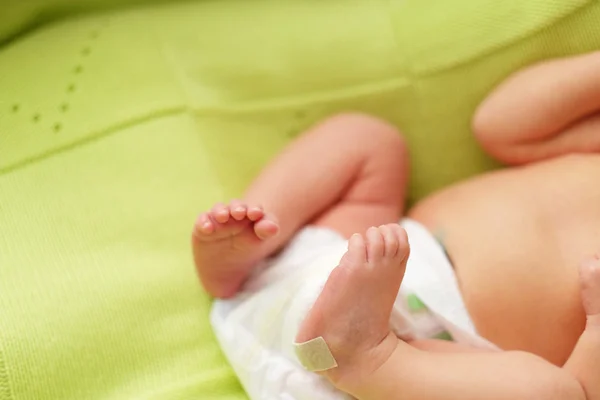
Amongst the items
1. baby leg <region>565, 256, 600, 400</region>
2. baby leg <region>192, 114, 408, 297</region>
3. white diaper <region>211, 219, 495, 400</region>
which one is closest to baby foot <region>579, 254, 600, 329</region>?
baby leg <region>565, 256, 600, 400</region>

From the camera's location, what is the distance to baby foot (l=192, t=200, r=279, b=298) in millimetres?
917

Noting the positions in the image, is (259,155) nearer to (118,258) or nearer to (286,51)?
(286,51)

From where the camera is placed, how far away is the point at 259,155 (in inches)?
45.8

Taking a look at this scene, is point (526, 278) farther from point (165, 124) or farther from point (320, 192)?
point (165, 124)

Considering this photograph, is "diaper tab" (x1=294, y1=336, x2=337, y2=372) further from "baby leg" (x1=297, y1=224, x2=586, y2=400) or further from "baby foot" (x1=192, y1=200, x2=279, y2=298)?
"baby foot" (x1=192, y1=200, x2=279, y2=298)

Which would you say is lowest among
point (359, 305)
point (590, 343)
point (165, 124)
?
point (590, 343)

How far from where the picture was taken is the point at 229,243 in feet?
3.16

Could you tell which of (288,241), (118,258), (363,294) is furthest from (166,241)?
(363,294)

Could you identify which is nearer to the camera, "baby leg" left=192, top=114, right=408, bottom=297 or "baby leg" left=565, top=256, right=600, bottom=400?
"baby leg" left=565, top=256, right=600, bottom=400

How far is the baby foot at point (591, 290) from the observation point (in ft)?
2.95

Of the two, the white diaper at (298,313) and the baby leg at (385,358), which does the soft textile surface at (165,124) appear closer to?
the white diaper at (298,313)

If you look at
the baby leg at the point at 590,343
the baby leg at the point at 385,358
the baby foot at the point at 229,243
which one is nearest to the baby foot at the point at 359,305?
the baby leg at the point at 385,358

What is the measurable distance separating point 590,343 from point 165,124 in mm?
657

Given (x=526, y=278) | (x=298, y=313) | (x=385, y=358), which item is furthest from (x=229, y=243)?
(x=526, y=278)
